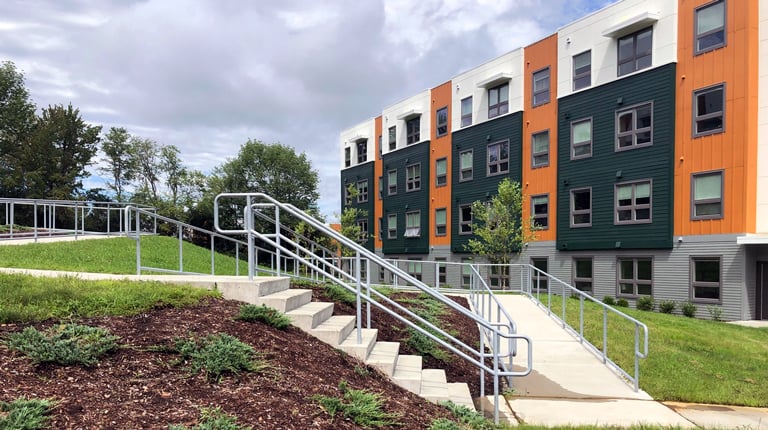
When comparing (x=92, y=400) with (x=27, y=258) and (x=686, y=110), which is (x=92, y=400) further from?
(x=686, y=110)

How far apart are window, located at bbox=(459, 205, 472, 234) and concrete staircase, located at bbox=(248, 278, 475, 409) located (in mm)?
20821

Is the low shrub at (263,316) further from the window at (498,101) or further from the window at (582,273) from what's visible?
the window at (498,101)

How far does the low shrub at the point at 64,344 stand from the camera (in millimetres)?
3488

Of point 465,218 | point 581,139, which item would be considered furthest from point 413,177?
point 581,139

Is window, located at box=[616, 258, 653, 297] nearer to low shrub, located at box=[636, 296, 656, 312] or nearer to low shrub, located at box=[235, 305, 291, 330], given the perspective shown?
low shrub, located at box=[636, 296, 656, 312]

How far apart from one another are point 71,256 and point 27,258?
1280mm

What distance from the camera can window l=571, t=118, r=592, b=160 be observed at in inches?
795

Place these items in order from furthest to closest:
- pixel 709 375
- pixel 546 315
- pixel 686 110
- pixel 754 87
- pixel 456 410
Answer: pixel 686 110 → pixel 754 87 → pixel 546 315 → pixel 709 375 → pixel 456 410

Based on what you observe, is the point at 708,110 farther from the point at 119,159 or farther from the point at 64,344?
the point at 119,159

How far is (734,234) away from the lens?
15.5 metres

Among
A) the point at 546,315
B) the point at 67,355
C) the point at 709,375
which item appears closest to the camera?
the point at 67,355

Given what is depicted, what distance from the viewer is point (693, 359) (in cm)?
813

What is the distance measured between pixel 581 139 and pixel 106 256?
17.6 m

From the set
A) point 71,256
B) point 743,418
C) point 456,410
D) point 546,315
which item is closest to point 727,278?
point 546,315
